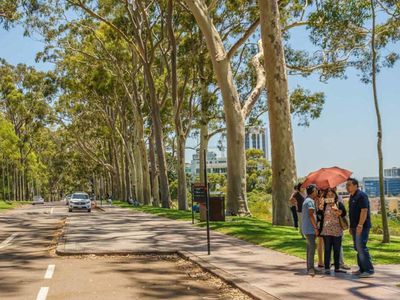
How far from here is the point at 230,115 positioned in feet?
82.8

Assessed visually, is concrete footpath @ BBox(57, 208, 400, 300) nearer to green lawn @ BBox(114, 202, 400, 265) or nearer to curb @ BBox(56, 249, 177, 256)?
curb @ BBox(56, 249, 177, 256)

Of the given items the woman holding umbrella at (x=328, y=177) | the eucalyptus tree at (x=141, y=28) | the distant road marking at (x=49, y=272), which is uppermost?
the eucalyptus tree at (x=141, y=28)

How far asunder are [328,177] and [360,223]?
221cm

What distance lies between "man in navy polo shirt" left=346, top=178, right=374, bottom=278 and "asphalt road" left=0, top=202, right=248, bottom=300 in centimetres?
234

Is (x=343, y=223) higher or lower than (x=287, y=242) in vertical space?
higher

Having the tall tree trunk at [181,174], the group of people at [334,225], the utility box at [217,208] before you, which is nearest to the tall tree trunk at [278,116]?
the utility box at [217,208]

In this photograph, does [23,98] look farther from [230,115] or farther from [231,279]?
[231,279]

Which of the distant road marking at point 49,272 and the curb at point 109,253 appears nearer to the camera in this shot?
the distant road marking at point 49,272

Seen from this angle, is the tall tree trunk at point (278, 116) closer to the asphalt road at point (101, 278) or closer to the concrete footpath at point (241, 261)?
the concrete footpath at point (241, 261)

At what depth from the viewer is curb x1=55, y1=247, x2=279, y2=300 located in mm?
8719

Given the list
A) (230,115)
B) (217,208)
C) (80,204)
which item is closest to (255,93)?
(230,115)

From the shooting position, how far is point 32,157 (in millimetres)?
78938

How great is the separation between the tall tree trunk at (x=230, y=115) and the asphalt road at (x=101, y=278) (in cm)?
1135

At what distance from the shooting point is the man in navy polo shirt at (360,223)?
995 cm
